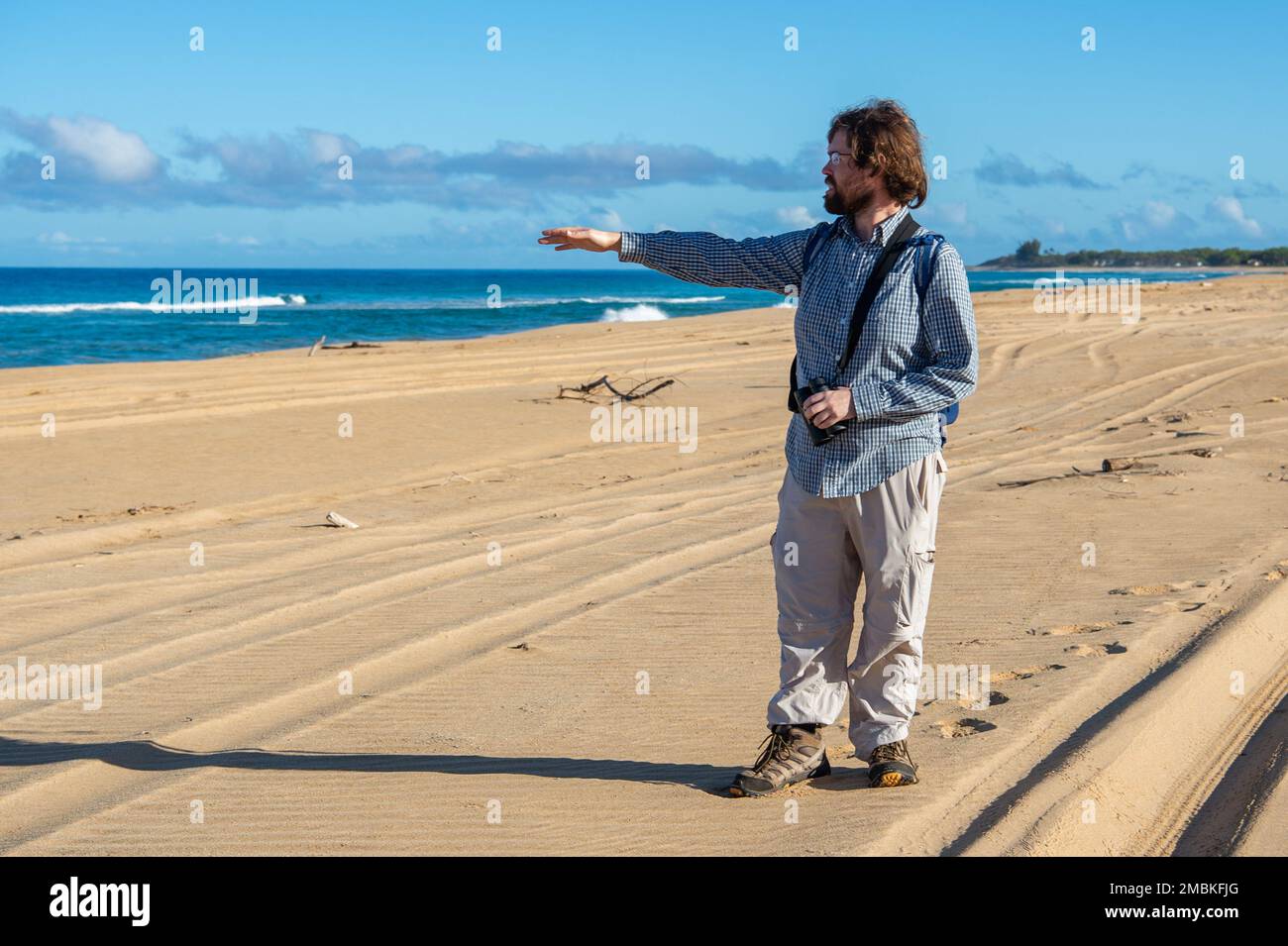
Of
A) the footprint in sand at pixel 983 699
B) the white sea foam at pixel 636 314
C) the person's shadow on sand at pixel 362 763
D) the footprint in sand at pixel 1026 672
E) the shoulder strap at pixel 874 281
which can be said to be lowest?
the person's shadow on sand at pixel 362 763

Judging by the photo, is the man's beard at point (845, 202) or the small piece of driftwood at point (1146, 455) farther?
the small piece of driftwood at point (1146, 455)

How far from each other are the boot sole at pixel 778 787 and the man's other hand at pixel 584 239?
1770mm

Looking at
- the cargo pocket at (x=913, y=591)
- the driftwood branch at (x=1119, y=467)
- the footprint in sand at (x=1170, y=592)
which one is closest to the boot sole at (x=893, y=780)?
the cargo pocket at (x=913, y=591)

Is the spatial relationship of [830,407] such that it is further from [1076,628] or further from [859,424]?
[1076,628]

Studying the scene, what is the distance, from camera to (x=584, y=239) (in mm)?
3867

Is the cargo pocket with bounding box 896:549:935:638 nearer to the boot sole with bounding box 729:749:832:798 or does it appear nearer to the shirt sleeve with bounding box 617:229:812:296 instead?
the boot sole with bounding box 729:749:832:798

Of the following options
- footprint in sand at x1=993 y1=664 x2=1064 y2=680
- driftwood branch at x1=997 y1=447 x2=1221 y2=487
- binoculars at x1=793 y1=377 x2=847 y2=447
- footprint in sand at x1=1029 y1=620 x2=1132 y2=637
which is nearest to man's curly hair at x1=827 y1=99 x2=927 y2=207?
binoculars at x1=793 y1=377 x2=847 y2=447

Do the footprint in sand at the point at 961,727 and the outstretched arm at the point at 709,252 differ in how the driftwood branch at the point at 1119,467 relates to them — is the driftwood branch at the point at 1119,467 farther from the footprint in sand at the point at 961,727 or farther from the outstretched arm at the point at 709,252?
the outstretched arm at the point at 709,252

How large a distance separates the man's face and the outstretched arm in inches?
8.2

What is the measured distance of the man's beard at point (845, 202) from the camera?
12.1 ft

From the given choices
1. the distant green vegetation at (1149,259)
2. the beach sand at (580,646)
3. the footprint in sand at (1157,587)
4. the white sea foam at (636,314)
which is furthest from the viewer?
the distant green vegetation at (1149,259)

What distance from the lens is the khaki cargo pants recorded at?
3678mm
